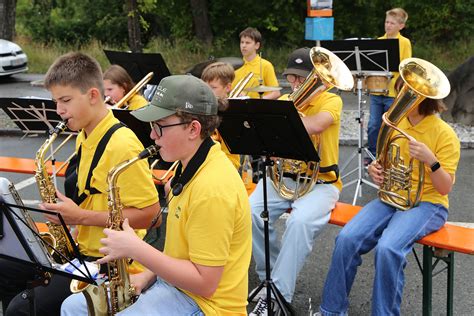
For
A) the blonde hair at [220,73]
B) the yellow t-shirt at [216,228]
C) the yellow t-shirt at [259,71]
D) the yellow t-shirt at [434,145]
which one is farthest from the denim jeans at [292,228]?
the yellow t-shirt at [259,71]

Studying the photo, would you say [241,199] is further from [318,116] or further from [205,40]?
[205,40]

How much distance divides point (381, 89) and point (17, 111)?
3724 mm

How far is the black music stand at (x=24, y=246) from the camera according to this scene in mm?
2387

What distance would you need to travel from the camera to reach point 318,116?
153 inches

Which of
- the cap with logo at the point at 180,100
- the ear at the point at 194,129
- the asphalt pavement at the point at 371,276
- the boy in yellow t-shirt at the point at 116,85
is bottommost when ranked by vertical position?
the asphalt pavement at the point at 371,276

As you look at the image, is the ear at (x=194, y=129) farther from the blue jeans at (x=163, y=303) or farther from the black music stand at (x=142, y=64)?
the black music stand at (x=142, y=64)

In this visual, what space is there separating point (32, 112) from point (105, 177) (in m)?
1.97

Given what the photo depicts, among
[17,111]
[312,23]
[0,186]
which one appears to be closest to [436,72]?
[0,186]

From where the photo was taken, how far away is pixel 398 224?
3424mm

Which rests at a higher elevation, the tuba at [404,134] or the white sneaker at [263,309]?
the tuba at [404,134]

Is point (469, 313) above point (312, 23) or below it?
below

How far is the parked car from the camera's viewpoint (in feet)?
44.7

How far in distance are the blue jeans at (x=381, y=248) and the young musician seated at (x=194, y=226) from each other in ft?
3.91

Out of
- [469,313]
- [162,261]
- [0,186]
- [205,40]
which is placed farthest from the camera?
[205,40]
